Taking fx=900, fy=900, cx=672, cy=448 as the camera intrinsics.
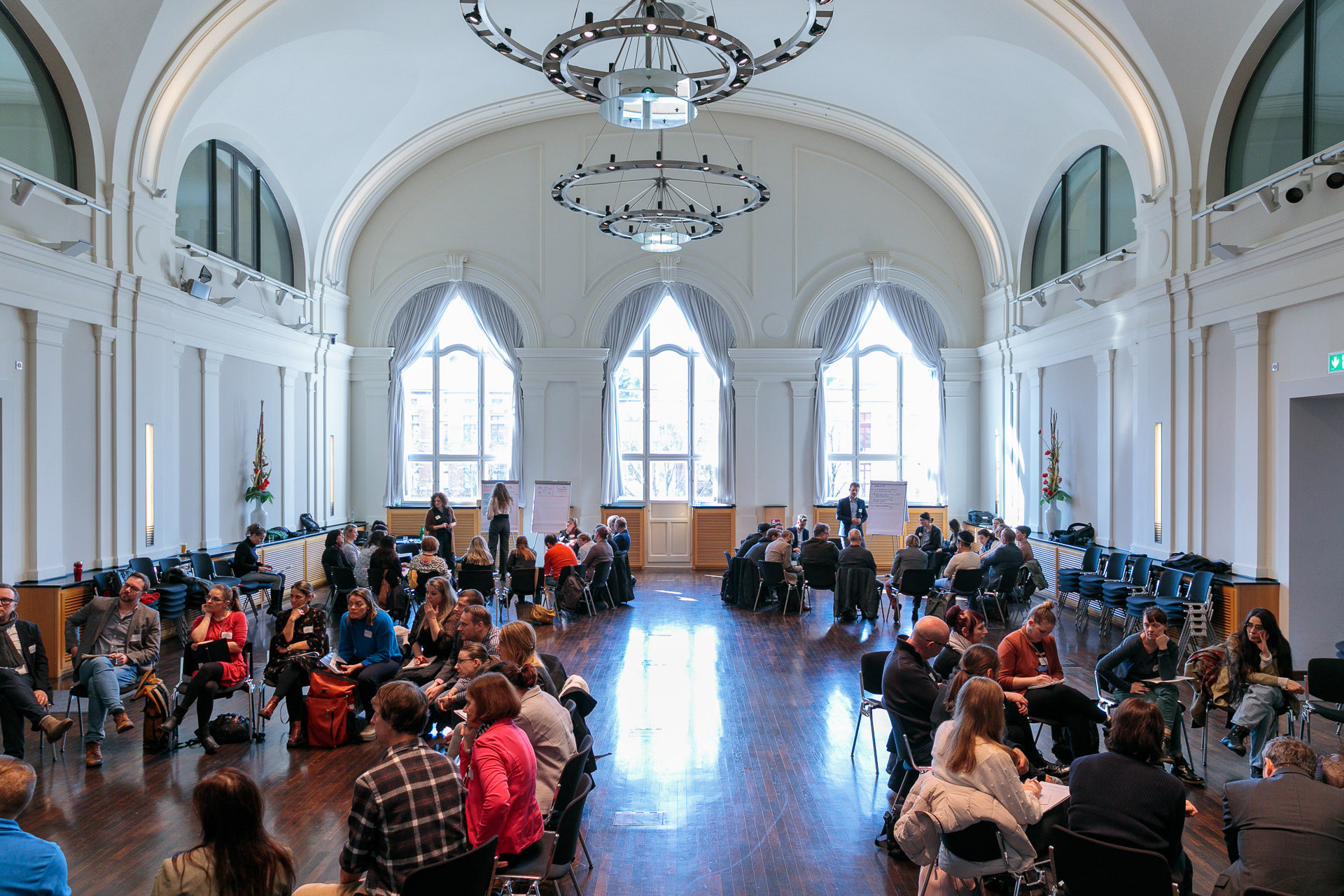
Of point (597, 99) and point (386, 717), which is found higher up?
point (597, 99)

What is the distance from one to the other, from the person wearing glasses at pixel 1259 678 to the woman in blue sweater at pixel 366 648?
5.63 m

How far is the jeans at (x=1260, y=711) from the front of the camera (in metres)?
5.50

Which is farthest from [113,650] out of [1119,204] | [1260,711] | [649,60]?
[1119,204]

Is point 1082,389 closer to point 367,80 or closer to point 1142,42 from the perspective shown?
point 1142,42

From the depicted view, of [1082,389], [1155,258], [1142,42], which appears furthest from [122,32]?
[1082,389]

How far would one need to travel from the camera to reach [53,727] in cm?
571

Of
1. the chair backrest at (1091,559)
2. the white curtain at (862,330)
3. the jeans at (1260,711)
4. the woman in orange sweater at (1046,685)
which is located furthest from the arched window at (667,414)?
the jeans at (1260,711)

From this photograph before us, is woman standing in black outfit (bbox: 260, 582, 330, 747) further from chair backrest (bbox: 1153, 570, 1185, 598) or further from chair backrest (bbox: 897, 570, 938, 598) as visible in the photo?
chair backrest (bbox: 1153, 570, 1185, 598)

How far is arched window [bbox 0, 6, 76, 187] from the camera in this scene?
793 cm

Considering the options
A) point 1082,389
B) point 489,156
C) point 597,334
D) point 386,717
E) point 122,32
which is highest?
point 489,156

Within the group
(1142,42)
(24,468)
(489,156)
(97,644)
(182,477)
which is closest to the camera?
(97,644)

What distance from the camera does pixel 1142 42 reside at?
29.7 feet

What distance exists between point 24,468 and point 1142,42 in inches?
449

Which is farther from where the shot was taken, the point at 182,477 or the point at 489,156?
the point at 489,156
